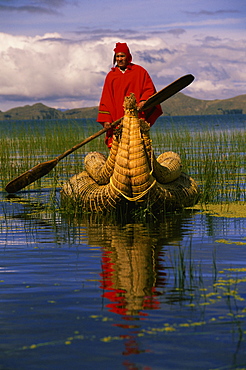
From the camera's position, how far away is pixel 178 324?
3.91 meters

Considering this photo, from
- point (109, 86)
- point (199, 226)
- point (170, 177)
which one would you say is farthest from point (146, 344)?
point (109, 86)

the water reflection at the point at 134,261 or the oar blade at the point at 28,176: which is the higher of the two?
the oar blade at the point at 28,176

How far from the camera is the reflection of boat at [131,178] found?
25.7ft

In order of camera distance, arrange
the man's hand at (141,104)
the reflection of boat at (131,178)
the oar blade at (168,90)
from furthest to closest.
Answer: the man's hand at (141,104) → the oar blade at (168,90) → the reflection of boat at (131,178)

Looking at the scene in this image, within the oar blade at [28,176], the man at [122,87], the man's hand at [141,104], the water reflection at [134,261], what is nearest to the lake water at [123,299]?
the water reflection at [134,261]

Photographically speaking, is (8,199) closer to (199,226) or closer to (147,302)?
(199,226)

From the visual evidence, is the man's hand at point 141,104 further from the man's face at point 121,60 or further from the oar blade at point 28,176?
the oar blade at point 28,176

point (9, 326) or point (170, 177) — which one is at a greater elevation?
point (170, 177)

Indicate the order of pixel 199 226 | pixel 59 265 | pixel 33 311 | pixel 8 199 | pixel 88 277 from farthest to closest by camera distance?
1. pixel 8 199
2. pixel 199 226
3. pixel 59 265
4. pixel 88 277
5. pixel 33 311

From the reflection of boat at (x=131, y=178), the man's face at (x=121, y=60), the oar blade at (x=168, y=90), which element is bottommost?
the reflection of boat at (x=131, y=178)

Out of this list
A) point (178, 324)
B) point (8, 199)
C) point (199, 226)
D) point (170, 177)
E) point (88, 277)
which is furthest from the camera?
point (8, 199)

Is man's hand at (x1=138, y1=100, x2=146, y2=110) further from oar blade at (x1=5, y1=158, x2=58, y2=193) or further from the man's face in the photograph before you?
oar blade at (x1=5, y1=158, x2=58, y2=193)

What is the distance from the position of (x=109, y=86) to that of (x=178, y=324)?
605 cm

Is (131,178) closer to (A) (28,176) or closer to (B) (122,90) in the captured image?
(B) (122,90)
